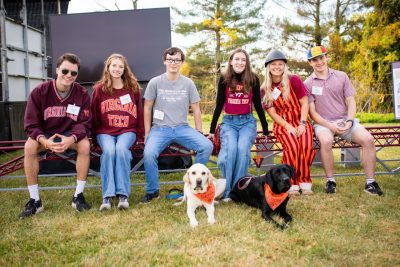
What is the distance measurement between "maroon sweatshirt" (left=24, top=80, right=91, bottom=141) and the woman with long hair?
178 millimetres

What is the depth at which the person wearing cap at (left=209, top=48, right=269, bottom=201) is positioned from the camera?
4099 millimetres

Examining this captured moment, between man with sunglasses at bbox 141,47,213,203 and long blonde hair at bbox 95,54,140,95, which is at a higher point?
long blonde hair at bbox 95,54,140,95

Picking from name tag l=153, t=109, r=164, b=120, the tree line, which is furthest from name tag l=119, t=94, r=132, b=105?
the tree line

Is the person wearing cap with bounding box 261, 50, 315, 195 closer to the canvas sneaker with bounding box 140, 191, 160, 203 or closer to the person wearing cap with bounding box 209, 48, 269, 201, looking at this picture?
the person wearing cap with bounding box 209, 48, 269, 201

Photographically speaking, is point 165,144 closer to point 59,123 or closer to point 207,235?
point 59,123

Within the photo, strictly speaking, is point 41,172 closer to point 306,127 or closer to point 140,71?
point 140,71

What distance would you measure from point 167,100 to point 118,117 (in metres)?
0.59

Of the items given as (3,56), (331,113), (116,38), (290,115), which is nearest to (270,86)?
(290,115)

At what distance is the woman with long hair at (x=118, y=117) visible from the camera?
12.6 feet

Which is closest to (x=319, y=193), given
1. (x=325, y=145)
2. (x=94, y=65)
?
(x=325, y=145)

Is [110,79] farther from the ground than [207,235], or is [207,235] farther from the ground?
[110,79]

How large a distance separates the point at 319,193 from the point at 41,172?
431cm

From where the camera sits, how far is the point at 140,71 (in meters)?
7.08

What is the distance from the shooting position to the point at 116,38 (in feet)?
23.3
